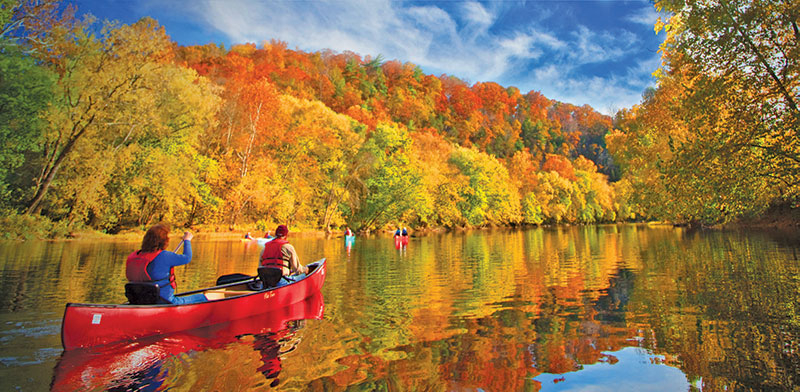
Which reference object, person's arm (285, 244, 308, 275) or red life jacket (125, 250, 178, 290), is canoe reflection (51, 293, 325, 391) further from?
person's arm (285, 244, 308, 275)

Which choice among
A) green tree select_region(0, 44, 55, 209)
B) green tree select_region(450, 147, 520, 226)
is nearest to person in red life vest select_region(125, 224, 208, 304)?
green tree select_region(0, 44, 55, 209)

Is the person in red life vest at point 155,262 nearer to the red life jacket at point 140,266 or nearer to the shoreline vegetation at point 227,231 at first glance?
the red life jacket at point 140,266

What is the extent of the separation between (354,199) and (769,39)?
35959 mm

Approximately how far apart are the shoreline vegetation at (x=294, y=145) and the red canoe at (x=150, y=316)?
42.3 feet

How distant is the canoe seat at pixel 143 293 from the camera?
6.77m

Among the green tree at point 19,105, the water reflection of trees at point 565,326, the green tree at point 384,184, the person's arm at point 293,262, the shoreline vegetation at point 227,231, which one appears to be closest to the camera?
the water reflection of trees at point 565,326

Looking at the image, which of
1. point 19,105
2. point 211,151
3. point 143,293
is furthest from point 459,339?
point 211,151

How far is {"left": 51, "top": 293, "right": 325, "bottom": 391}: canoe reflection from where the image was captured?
5018 millimetres

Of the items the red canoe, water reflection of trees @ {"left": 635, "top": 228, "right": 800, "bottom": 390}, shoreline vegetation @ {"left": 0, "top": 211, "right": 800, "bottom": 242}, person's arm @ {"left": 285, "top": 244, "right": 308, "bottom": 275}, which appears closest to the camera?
water reflection of trees @ {"left": 635, "top": 228, "right": 800, "bottom": 390}

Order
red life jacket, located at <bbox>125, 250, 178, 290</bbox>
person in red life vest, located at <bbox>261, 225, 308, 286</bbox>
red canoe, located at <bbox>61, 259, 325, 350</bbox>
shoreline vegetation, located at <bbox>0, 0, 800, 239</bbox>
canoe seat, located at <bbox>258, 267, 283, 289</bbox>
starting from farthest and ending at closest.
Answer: shoreline vegetation, located at <bbox>0, 0, 800, 239</bbox> < person in red life vest, located at <bbox>261, 225, 308, 286</bbox> < canoe seat, located at <bbox>258, 267, 283, 289</bbox> < red life jacket, located at <bbox>125, 250, 178, 290</bbox> < red canoe, located at <bbox>61, 259, 325, 350</bbox>

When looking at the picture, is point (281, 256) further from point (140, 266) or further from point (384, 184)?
point (384, 184)

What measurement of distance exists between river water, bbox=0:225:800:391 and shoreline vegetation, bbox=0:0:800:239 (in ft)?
14.7

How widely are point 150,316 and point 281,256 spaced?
10.2ft

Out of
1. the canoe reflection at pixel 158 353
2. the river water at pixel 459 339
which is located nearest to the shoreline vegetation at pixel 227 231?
the river water at pixel 459 339
